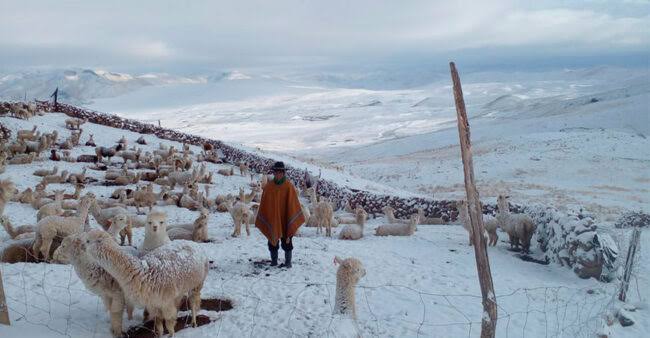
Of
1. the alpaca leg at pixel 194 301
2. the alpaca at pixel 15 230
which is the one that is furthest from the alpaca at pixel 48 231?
the alpaca leg at pixel 194 301

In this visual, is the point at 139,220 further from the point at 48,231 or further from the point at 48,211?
the point at 48,231

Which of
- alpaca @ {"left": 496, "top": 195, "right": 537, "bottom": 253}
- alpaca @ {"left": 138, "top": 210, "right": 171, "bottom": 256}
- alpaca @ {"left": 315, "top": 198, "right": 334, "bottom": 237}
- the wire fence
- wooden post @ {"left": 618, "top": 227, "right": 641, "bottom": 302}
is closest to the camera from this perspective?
the wire fence

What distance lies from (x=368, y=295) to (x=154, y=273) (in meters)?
3.75

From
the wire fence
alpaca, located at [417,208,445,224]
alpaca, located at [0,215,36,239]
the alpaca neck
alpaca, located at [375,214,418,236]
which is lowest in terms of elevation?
alpaca, located at [417,208,445,224]

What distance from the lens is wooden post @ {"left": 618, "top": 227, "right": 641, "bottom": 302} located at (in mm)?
8375

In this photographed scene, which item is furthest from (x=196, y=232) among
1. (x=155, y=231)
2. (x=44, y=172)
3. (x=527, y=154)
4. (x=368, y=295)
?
(x=527, y=154)

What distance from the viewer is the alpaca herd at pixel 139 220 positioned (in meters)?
5.38

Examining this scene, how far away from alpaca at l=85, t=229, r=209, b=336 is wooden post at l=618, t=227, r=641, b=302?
23.5ft

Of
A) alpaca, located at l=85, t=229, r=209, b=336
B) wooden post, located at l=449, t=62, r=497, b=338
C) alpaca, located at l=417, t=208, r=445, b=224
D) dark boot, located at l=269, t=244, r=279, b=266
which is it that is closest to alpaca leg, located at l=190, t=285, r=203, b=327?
alpaca, located at l=85, t=229, r=209, b=336

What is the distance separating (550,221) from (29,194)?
1414 centimetres

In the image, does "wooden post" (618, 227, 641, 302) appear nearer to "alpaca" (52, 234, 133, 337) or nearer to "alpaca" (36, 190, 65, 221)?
"alpaca" (52, 234, 133, 337)

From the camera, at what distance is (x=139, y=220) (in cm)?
1247

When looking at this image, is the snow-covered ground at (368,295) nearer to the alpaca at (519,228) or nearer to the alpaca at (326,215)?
the alpaca at (519,228)

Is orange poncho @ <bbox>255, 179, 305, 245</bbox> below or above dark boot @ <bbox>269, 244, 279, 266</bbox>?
above
